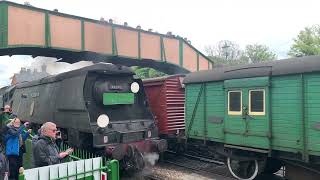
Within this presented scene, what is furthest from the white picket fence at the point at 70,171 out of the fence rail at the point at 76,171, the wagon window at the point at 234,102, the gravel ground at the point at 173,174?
the wagon window at the point at 234,102

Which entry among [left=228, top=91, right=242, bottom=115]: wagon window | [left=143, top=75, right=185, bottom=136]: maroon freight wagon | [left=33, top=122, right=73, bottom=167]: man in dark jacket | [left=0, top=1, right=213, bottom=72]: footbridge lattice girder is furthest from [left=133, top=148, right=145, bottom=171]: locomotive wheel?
[left=0, top=1, right=213, bottom=72]: footbridge lattice girder

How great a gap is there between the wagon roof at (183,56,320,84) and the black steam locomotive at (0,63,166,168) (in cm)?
211

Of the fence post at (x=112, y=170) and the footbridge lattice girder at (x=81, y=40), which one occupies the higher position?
the footbridge lattice girder at (x=81, y=40)

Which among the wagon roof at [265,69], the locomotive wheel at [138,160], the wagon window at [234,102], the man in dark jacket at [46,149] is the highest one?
the wagon roof at [265,69]

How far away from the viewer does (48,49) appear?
587 inches

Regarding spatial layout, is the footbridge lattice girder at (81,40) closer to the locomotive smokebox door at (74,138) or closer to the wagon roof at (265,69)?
the locomotive smokebox door at (74,138)

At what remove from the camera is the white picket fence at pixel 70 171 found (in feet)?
14.5

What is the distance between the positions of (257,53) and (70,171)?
186 feet

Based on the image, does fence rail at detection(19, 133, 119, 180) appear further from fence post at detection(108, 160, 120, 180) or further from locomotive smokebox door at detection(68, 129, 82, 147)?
locomotive smokebox door at detection(68, 129, 82, 147)

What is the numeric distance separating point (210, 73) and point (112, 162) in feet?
18.5

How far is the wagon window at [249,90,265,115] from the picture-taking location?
27.5 feet

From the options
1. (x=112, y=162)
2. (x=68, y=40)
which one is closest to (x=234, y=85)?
(x=112, y=162)

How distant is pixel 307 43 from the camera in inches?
1480

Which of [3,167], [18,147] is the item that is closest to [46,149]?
[3,167]
